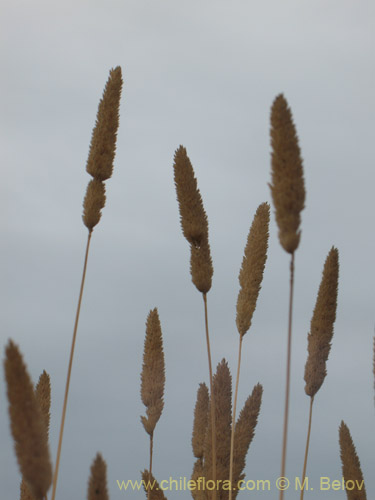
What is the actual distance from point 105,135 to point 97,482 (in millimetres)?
2225

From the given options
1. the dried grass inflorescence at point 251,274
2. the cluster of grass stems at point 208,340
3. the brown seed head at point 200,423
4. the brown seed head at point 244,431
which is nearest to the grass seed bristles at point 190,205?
the cluster of grass stems at point 208,340

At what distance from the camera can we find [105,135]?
13.0ft

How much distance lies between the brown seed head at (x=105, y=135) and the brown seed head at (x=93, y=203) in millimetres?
54

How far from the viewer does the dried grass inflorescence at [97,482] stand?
2180mm

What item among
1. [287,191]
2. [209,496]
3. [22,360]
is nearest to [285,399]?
[287,191]

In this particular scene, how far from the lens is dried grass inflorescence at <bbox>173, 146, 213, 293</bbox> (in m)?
3.96

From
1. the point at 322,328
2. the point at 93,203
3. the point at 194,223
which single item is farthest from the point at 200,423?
the point at 93,203

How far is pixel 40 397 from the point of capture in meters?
3.89

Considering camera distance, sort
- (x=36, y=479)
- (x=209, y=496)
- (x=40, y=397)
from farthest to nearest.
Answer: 1. (x=40, y=397)
2. (x=209, y=496)
3. (x=36, y=479)

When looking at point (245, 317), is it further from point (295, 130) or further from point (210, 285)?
point (295, 130)

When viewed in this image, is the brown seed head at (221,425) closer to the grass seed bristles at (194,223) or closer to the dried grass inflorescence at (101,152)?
the grass seed bristles at (194,223)

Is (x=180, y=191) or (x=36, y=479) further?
(x=180, y=191)

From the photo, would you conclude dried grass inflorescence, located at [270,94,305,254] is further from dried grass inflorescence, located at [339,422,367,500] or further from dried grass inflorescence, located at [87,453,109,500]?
dried grass inflorescence, located at [339,422,367,500]

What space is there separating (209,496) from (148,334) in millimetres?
1127
